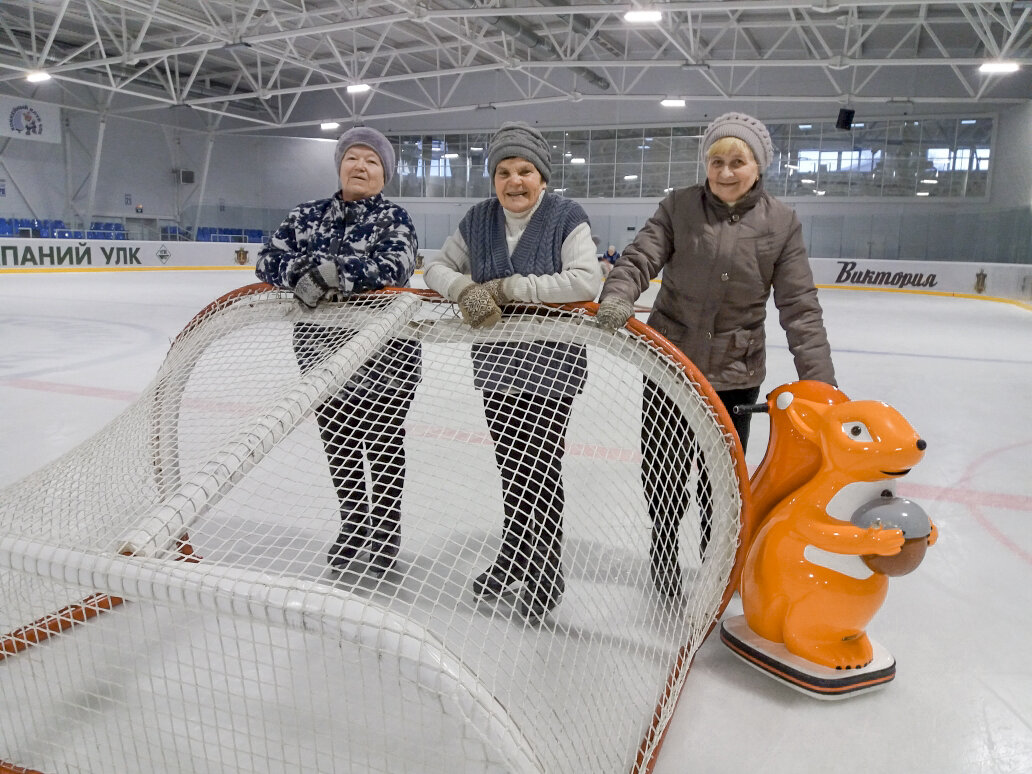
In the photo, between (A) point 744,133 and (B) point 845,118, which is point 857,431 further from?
(B) point 845,118

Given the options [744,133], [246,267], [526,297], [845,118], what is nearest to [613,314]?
[526,297]

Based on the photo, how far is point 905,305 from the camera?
35.6 feet

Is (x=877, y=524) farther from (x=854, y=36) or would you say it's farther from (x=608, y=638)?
(x=854, y=36)

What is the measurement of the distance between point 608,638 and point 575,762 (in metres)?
0.46

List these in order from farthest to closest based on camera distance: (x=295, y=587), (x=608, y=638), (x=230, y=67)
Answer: (x=230, y=67)
(x=608, y=638)
(x=295, y=587)

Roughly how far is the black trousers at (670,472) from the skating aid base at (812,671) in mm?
208

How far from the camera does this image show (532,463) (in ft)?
5.56

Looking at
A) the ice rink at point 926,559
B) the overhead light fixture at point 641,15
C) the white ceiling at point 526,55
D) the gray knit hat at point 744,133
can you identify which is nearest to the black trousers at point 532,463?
the ice rink at point 926,559

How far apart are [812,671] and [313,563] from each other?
106 cm

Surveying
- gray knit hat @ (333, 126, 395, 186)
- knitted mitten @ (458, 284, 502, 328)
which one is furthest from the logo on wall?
knitted mitten @ (458, 284, 502, 328)

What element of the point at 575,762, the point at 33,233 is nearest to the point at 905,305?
the point at 575,762

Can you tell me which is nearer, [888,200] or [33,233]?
[33,233]

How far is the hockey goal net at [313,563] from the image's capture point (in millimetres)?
1181

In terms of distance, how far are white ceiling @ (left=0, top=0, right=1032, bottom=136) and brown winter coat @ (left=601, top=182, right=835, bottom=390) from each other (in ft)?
29.5
